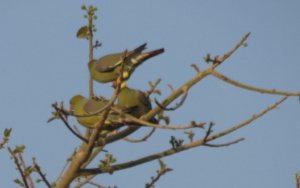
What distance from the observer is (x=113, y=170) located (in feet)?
13.7

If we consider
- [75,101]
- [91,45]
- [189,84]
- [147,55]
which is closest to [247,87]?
[189,84]

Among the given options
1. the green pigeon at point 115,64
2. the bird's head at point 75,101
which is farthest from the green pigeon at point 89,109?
the green pigeon at point 115,64

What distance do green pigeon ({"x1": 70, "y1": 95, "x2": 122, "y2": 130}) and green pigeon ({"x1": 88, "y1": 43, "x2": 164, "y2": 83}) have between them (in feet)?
0.68

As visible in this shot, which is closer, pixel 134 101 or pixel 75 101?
pixel 134 101

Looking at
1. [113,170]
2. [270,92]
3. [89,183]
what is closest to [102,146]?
[113,170]

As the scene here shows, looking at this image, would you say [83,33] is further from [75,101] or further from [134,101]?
[134,101]

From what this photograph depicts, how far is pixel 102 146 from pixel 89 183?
0.86m

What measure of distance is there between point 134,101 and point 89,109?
32 cm

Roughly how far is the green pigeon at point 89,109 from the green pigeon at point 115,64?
0.68 ft

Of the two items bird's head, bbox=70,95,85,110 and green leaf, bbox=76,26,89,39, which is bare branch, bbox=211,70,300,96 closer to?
bird's head, bbox=70,95,85,110

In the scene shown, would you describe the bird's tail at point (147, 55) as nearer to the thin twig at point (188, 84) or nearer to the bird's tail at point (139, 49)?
the bird's tail at point (139, 49)

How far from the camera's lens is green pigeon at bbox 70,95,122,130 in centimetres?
382

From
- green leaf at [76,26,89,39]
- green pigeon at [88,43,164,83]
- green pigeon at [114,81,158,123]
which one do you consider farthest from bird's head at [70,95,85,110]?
green leaf at [76,26,89,39]

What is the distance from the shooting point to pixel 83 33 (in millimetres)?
4680
